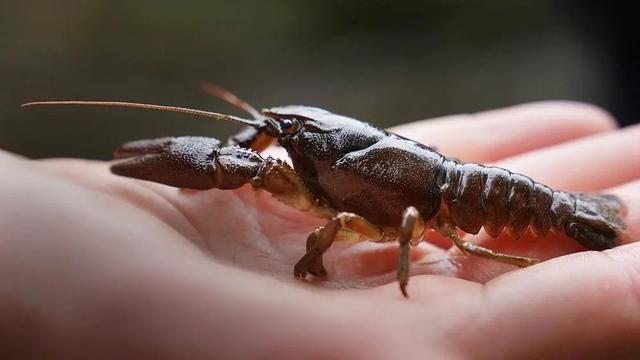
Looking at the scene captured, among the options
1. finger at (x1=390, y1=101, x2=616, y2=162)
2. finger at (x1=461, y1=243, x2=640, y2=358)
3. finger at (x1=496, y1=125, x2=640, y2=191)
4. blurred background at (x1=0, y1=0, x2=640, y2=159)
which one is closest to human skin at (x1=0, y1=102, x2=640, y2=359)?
finger at (x1=461, y1=243, x2=640, y2=358)

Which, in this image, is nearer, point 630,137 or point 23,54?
point 630,137

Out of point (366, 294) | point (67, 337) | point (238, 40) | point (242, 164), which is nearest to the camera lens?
point (67, 337)

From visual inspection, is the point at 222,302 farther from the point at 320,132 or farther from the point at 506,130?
the point at 506,130

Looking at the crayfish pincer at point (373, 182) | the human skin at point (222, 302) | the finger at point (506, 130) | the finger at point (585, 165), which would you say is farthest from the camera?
the finger at point (506, 130)

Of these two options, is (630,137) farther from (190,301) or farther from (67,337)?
(67,337)

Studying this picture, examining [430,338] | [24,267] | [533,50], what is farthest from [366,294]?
[533,50]

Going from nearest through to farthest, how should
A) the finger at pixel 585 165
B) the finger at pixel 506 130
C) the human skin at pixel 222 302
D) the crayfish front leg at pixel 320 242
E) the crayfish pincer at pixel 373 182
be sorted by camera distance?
the human skin at pixel 222 302 < the crayfish front leg at pixel 320 242 < the crayfish pincer at pixel 373 182 < the finger at pixel 585 165 < the finger at pixel 506 130

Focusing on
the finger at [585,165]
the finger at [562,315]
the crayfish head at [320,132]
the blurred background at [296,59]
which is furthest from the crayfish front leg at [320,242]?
the blurred background at [296,59]

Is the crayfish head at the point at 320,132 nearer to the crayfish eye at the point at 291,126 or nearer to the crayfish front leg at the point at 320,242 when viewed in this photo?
the crayfish eye at the point at 291,126
